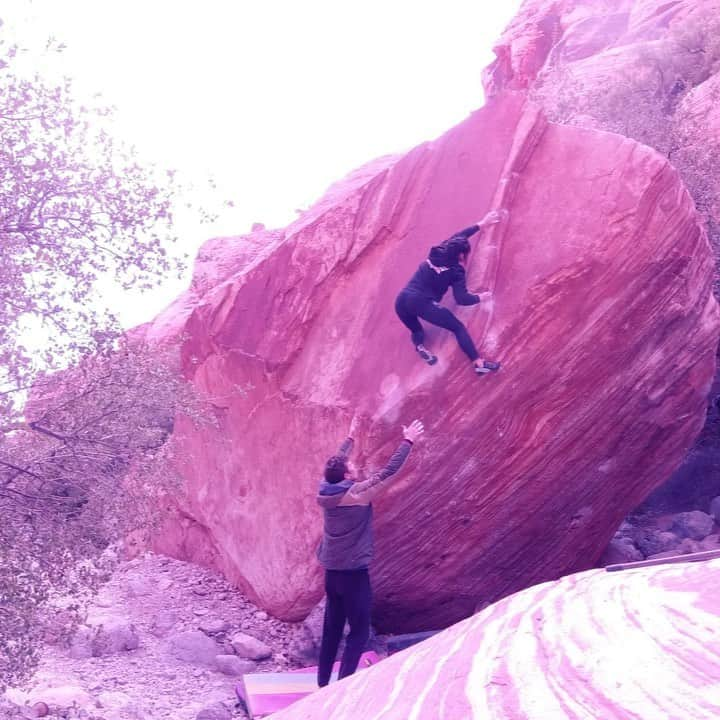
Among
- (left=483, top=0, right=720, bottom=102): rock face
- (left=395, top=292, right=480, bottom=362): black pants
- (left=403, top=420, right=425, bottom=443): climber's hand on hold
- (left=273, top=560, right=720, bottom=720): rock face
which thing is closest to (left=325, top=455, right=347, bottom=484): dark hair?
(left=403, top=420, right=425, bottom=443): climber's hand on hold

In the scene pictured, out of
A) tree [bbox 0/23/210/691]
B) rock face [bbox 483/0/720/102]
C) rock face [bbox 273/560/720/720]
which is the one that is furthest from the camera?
rock face [bbox 483/0/720/102]

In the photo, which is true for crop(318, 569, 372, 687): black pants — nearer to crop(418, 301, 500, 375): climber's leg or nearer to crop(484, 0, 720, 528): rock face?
crop(418, 301, 500, 375): climber's leg

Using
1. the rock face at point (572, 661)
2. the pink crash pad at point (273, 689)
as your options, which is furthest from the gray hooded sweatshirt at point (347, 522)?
the rock face at point (572, 661)

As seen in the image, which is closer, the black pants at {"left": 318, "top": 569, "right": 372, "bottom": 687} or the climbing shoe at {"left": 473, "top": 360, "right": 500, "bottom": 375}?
the black pants at {"left": 318, "top": 569, "right": 372, "bottom": 687}

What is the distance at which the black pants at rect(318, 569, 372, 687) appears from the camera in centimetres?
662

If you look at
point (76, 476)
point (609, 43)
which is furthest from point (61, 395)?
point (609, 43)

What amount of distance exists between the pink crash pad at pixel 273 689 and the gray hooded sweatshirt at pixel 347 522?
919mm

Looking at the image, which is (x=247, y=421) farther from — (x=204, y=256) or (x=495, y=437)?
(x=204, y=256)

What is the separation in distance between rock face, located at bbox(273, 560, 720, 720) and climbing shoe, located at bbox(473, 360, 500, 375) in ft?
12.0

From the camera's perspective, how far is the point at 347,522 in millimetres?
6617

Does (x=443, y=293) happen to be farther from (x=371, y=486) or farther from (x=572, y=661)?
(x=572, y=661)

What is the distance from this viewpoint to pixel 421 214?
844 cm

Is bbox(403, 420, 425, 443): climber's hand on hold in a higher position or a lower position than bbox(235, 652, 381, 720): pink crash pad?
higher

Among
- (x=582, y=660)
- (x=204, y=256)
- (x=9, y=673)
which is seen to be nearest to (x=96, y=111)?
(x=9, y=673)
